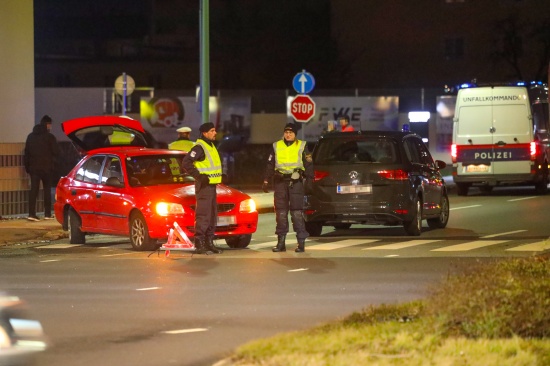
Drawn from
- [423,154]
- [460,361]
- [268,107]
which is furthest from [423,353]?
[268,107]

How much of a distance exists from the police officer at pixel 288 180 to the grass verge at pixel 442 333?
280 inches

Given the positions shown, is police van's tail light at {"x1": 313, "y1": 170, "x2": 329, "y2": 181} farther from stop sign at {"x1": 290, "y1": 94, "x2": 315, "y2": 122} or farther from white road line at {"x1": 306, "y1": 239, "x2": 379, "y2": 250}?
stop sign at {"x1": 290, "y1": 94, "x2": 315, "y2": 122}

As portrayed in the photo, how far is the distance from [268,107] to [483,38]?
71.1 ft

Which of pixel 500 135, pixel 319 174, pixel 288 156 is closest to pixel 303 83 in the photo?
pixel 500 135

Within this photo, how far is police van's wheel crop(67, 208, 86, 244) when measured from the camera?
1964cm

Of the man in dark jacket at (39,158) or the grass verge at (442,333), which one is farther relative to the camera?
the man in dark jacket at (39,158)

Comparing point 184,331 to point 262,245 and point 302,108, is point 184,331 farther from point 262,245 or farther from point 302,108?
point 302,108

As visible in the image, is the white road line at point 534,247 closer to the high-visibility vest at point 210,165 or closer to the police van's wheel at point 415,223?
the police van's wheel at point 415,223

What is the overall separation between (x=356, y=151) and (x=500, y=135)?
472 inches

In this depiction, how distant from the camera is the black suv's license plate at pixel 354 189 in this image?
19547 millimetres

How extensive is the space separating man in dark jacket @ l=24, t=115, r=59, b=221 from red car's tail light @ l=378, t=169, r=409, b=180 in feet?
23.4

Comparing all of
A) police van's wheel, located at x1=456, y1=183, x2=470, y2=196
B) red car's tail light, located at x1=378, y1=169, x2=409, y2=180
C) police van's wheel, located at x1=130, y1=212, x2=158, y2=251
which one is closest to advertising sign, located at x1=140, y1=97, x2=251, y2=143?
police van's wheel, located at x1=456, y1=183, x2=470, y2=196

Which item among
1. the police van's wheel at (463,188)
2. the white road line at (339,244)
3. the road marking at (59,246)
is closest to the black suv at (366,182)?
the white road line at (339,244)

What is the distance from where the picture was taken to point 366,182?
19.6 metres
